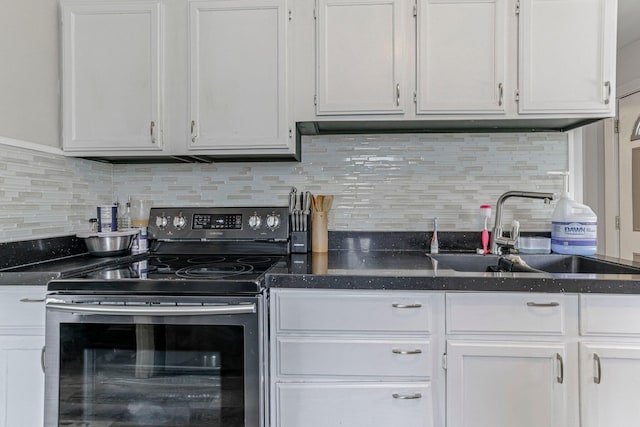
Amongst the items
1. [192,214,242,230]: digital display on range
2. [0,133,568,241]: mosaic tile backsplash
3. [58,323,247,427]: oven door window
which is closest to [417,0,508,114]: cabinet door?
[0,133,568,241]: mosaic tile backsplash

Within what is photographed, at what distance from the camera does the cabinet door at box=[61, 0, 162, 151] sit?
1724 mm

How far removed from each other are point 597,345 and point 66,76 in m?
2.43

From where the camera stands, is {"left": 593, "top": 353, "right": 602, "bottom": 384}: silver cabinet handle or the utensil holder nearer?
{"left": 593, "top": 353, "right": 602, "bottom": 384}: silver cabinet handle

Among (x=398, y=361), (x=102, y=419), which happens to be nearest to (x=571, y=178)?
(x=398, y=361)

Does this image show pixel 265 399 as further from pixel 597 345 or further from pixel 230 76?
pixel 230 76

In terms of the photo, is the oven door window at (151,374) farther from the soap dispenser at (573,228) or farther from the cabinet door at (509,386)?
the soap dispenser at (573,228)

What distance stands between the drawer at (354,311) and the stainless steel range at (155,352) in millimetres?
104

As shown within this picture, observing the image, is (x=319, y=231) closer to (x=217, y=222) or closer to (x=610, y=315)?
(x=217, y=222)

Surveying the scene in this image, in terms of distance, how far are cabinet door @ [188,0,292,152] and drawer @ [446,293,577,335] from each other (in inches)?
39.5

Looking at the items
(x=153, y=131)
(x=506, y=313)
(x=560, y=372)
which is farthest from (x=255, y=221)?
(x=560, y=372)

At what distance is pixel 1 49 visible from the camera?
146 cm

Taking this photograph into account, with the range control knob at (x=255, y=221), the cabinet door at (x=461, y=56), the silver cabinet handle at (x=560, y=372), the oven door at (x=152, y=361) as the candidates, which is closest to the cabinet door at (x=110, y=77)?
the range control knob at (x=255, y=221)

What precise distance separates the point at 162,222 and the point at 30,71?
0.86 meters

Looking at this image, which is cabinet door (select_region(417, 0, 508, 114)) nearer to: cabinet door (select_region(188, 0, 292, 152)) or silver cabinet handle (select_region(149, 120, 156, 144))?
cabinet door (select_region(188, 0, 292, 152))
